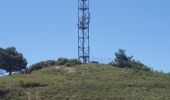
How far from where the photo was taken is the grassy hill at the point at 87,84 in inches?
1971

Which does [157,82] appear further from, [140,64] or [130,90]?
[140,64]

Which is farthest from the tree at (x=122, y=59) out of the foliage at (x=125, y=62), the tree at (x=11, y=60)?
the tree at (x=11, y=60)

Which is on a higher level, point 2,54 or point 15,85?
point 2,54

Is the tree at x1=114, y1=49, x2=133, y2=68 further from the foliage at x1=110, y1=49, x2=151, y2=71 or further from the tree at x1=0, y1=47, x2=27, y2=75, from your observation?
the tree at x1=0, y1=47, x2=27, y2=75

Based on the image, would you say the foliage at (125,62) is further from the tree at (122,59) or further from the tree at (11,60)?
the tree at (11,60)

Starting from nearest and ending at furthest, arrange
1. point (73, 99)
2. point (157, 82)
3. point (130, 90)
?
point (73, 99), point (130, 90), point (157, 82)

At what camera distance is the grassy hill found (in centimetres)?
5006

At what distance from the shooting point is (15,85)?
53.3 meters

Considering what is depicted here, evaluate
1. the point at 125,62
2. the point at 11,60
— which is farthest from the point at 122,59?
the point at 11,60

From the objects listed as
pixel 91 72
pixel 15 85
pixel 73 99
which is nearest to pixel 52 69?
pixel 91 72

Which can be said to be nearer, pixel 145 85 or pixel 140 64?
pixel 145 85

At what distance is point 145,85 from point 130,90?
95.9 inches

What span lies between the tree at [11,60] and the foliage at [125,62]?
1084 cm

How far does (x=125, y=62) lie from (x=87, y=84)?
1452cm
